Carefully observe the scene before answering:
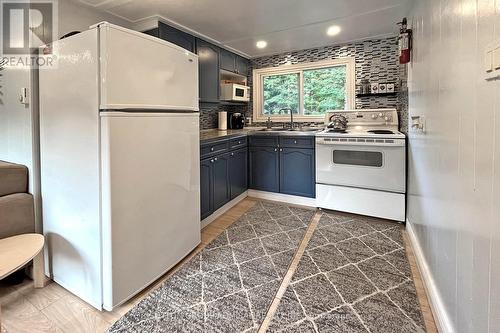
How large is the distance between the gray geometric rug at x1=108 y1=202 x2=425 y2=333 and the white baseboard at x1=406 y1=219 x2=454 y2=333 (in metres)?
0.08

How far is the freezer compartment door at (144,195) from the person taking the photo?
1.44 meters

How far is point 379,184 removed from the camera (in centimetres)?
280

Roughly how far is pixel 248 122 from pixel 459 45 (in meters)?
3.39

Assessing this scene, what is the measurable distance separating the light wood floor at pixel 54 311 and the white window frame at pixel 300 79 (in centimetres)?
244

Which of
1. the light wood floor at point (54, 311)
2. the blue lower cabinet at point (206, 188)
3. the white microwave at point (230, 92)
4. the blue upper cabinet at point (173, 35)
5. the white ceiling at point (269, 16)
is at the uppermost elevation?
the white ceiling at point (269, 16)

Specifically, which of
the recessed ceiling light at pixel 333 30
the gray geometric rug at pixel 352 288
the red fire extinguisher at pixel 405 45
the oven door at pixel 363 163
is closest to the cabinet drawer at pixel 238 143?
the oven door at pixel 363 163

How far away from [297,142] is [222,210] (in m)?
1.24

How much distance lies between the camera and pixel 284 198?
Result: 11.5 feet

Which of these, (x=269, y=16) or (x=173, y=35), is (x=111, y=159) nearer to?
(x=173, y=35)

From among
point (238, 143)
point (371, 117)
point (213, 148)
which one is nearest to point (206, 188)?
point (213, 148)

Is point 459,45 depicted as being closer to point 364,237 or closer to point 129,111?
point 129,111

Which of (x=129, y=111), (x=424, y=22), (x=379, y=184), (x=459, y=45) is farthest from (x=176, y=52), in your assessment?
(x=379, y=184)

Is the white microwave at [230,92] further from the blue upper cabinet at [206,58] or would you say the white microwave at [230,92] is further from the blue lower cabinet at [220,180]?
Result: the blue lower cabinet at [220,180]

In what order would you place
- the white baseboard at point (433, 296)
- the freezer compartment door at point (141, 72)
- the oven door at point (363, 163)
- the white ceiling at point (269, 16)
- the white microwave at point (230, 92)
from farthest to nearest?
the white microwave at point (230, 92) < the oven door at point (363, 163) < the white ceiling at point (269, 16) < the freezer compartment door at point (141, 72) < the white baseboard at point (433, 296)
